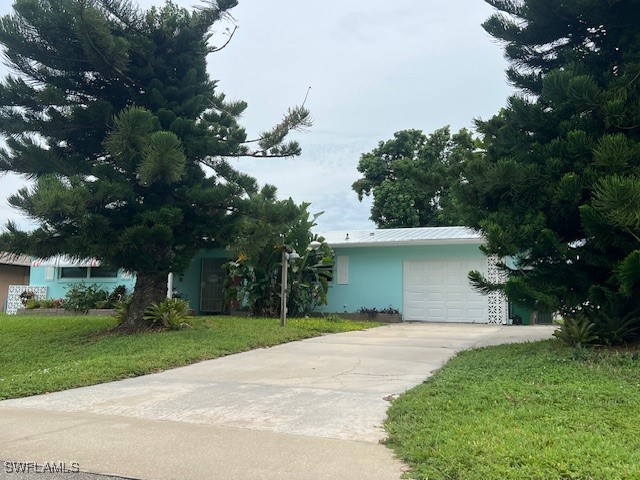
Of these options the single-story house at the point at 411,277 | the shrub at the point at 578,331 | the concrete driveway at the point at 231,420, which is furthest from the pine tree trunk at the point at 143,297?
the shrub at the point at 578,331

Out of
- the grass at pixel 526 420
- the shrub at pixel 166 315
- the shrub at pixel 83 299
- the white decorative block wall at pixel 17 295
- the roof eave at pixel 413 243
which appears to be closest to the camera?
the grass at pixel 526 420

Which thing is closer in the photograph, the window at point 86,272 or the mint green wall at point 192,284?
the mint green wall at point 192,284

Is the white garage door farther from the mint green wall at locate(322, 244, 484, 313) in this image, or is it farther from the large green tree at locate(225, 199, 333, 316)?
the large green tree at locate(225, 199, 333, 316)

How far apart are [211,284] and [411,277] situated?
7.64 m

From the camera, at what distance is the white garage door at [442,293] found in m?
17.6

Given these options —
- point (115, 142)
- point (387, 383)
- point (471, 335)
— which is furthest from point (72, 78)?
point (471, 335)

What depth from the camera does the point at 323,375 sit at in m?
8.28

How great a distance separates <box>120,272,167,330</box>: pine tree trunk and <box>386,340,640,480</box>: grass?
7.95 m

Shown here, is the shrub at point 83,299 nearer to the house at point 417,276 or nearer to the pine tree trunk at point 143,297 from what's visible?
the pine tree trunk at point 143,297

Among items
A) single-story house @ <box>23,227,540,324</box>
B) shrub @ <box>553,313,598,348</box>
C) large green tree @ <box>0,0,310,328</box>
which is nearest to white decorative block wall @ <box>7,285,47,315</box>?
single-story house @ <box>23,227,540,324</box>

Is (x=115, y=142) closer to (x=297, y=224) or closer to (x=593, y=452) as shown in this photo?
(x=297, y=224)

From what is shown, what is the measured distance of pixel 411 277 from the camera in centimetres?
1858

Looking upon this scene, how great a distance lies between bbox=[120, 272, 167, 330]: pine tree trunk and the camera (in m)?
13.2

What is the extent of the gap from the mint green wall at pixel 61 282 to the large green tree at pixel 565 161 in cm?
1595
